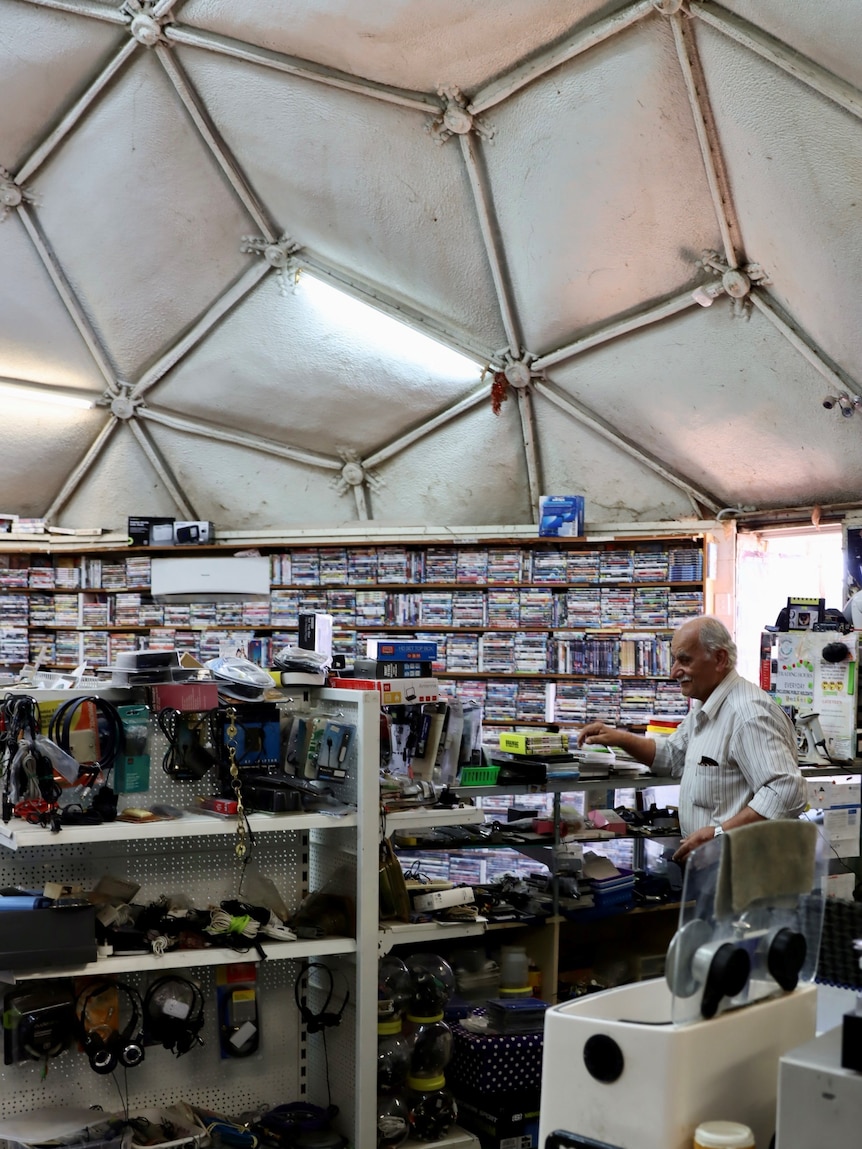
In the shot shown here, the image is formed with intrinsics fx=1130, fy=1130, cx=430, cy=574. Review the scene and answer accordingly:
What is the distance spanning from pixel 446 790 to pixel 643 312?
12.8 feet

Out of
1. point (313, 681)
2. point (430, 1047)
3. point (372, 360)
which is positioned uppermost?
point (372, 360)

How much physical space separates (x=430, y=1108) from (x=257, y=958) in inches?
34.2

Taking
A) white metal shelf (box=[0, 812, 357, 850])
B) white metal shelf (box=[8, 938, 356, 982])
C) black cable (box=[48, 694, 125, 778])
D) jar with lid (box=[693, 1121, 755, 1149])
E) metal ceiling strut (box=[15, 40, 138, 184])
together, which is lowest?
white metal shelf (box=[8, 938, 356, 982])

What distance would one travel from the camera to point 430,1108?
3.82 metres

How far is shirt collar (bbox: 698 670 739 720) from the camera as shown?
159 inches

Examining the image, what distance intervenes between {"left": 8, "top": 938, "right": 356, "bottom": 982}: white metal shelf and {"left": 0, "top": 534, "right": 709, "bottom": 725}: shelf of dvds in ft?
13.1

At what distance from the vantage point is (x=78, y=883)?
3.76 metres

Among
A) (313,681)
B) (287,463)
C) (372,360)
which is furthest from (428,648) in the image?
(287,463)

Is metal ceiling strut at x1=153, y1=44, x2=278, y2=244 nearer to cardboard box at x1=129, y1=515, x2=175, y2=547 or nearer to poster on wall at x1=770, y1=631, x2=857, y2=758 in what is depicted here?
cardboard box at x1=129, y1=515, x2=175, y2=547

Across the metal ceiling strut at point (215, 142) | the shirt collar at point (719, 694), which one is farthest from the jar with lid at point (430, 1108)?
the metal ceiling strut at point (215, 142)

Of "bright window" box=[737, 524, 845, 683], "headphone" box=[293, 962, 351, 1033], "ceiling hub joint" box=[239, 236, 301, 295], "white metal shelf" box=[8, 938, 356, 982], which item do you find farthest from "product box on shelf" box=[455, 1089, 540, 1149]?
"ceiling hub joint" box=[239, 236, 301, 295]

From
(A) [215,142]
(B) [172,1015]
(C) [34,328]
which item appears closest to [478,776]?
(B) [172,1015]

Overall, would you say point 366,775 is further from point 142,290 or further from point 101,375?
point 101,375

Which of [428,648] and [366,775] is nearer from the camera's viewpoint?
[366,775]
